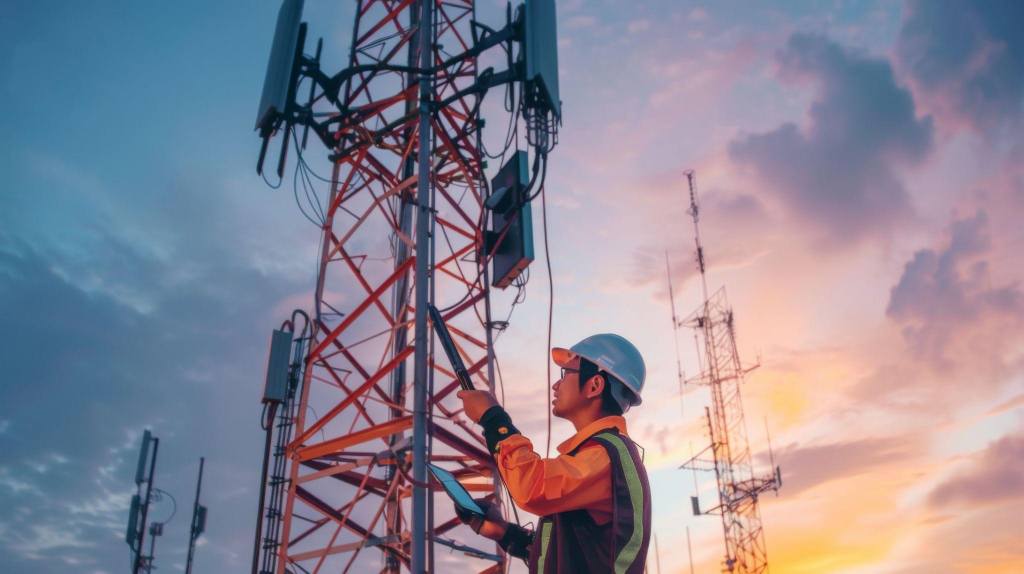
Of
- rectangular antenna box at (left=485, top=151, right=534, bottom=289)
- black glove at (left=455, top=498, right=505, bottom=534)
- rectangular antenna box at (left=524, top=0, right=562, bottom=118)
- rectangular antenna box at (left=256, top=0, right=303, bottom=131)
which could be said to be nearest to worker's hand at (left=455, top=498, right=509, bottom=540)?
black glove at (left=455, top=498, right=505, bottom=534)

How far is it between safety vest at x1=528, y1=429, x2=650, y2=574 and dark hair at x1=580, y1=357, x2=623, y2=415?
0.27m

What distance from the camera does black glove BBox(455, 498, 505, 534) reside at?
373 centimetres

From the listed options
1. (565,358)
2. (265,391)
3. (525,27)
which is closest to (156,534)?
(265,391)

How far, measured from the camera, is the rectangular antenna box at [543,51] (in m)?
7.95

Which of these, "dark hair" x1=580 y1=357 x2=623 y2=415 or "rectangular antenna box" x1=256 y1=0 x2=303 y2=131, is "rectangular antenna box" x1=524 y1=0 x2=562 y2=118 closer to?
"rectangular antenna box" x1=256 y1=0 x2=303 y2=131

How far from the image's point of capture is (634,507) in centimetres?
308

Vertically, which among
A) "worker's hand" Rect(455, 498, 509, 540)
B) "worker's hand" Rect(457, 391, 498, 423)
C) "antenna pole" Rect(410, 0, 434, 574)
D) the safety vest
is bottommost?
the safety vest

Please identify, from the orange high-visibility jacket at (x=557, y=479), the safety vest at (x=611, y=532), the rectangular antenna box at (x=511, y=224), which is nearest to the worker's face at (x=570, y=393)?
the safety vest at (x=611, y=532)

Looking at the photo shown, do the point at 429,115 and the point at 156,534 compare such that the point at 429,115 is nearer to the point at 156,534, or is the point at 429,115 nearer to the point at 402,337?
the point at 402,337

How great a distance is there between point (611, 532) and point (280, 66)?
Result: 23.2 feet

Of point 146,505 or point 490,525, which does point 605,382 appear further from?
point 146,505

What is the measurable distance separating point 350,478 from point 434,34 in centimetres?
545

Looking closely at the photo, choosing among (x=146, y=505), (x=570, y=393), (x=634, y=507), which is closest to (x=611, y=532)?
(x=634, y=507)

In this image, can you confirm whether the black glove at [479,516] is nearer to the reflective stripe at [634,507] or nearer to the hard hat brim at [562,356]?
the hard hat brim at [562,356]
